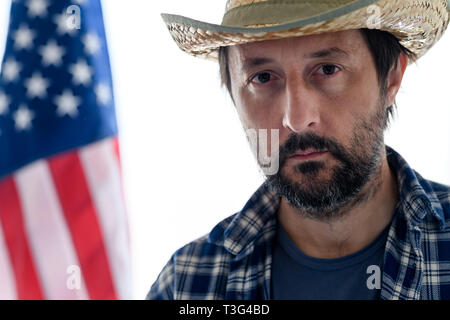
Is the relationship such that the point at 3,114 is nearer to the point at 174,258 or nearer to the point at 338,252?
the point at 174,258

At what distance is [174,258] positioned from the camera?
1213mm

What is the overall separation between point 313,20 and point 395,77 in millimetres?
403

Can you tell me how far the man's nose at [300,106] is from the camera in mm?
944

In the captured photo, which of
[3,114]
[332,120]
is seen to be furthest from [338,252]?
[3,114]

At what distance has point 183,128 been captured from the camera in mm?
1572

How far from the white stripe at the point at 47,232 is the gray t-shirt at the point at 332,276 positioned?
63 cm

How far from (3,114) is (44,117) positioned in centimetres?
12

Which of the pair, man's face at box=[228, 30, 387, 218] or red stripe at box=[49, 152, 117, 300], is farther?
red stripe at box=[49, 152, 117, 300]

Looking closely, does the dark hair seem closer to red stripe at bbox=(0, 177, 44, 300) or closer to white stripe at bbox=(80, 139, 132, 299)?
white stripe at bbox=(80, 139, 132, 299)

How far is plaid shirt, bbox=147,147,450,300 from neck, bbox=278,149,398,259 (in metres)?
0.03

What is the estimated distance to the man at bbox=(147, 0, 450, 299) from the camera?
0.94m

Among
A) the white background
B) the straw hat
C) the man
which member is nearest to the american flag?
the white background

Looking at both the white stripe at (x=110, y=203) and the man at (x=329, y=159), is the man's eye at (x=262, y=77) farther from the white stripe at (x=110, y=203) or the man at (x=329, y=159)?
the white stripe at (x=110, y=203)

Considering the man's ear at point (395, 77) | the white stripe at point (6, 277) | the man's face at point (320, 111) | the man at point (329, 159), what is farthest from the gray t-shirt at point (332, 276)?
the white stripe at point (6, 277)
